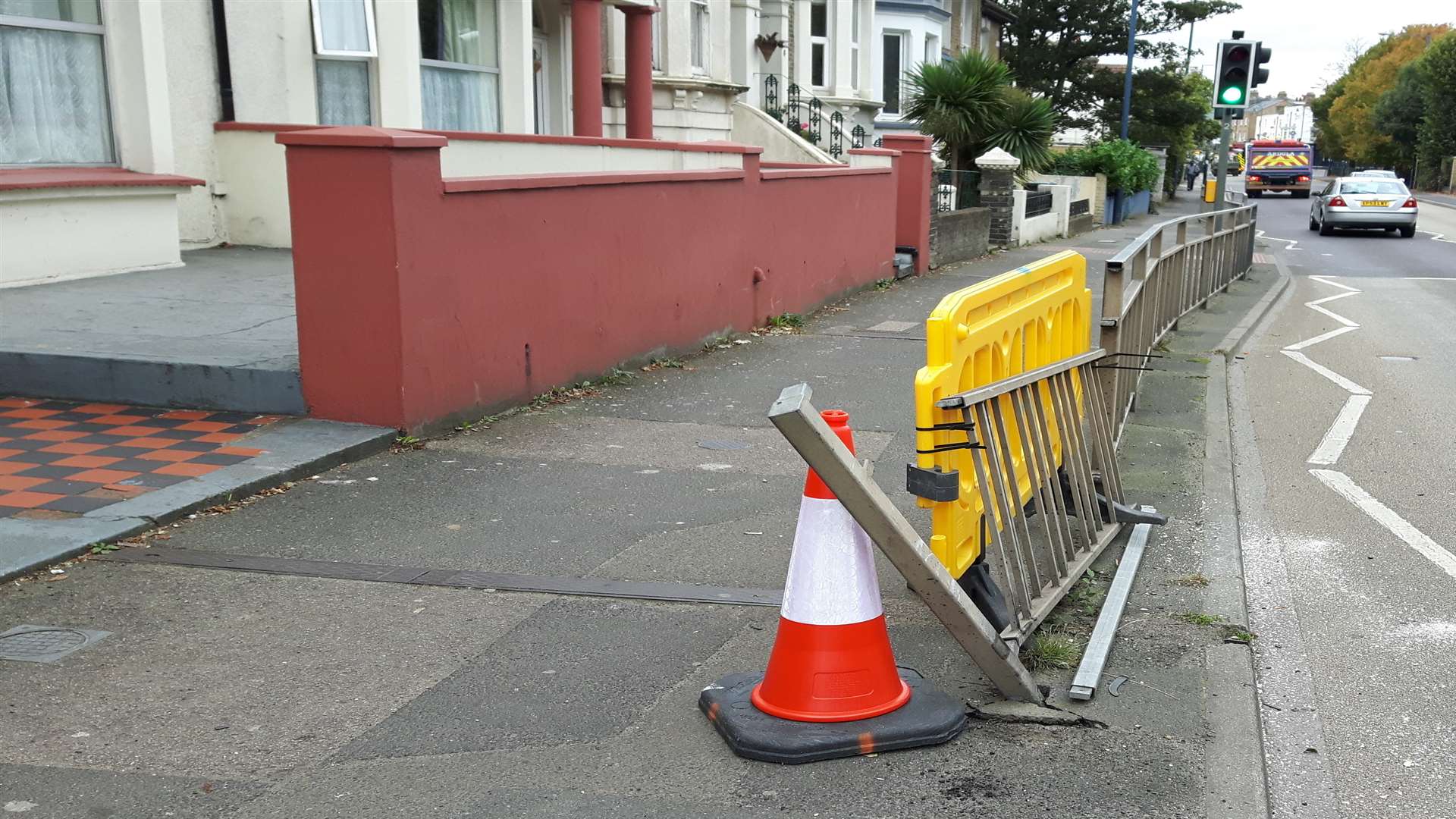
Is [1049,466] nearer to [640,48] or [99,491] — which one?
[99,491]

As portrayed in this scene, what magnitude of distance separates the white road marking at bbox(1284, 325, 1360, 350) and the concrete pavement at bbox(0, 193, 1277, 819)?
6.45m

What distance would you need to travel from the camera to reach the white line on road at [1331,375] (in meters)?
10.5

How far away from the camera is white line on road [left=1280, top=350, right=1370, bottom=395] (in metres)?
10.5

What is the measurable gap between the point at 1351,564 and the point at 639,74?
15074mm

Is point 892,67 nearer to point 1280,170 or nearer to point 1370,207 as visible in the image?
point 1370,207

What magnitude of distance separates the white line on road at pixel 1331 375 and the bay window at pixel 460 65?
31.5 feet

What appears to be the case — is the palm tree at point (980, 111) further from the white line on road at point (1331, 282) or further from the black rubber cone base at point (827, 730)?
the black rubber cone base at point (827, 730)

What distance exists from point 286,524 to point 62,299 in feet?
16.1

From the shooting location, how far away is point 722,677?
4.33 metres

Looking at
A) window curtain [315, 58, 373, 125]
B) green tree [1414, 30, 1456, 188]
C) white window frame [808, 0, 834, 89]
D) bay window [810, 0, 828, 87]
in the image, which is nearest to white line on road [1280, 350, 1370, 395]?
window curtain [315, 58, 373, 125]

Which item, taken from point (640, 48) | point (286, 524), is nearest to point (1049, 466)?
point (286, 524)

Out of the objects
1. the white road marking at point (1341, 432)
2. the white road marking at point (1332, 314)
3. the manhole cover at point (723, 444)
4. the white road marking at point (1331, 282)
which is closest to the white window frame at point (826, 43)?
the white road marking at point (1331, 282)

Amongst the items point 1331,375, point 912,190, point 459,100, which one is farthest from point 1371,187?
point 459,100

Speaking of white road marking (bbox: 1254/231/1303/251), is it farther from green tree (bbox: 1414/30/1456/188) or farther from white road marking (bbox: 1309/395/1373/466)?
green tree (bbox: 1414/30/1456/188)
